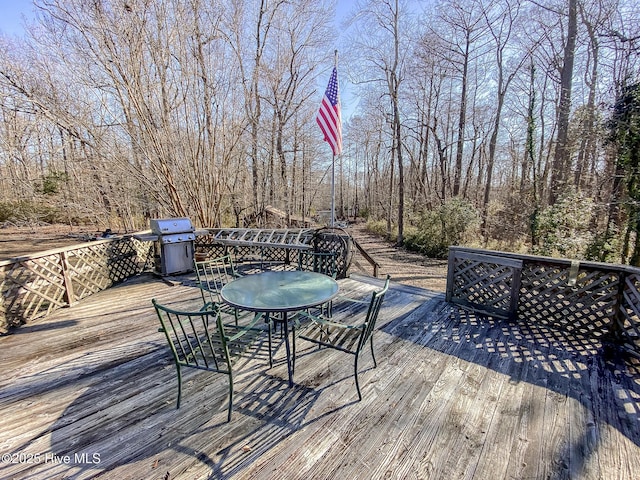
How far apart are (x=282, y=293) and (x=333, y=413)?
0.99 meters

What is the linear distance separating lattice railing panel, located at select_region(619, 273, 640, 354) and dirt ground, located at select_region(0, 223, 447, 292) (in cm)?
353

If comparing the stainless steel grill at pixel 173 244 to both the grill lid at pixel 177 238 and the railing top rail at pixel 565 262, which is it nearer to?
the grill lid at pixel 177 238

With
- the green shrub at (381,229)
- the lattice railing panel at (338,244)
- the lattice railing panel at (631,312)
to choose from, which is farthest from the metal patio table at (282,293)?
the green shrub at (381,229)

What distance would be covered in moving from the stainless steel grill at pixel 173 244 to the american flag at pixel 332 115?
3.32m

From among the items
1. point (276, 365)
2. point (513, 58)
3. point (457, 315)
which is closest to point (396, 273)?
point (457, 315)

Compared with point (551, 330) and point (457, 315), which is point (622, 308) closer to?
point (551, 330)

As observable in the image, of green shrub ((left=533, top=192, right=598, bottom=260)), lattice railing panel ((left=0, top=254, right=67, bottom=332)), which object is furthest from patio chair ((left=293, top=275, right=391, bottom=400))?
green shrub ((left=533, top=192, right=598, bottom=260))

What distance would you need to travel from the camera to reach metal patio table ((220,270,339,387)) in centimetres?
212

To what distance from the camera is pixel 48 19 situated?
4.92 meters

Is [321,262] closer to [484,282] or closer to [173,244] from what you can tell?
[484,282]

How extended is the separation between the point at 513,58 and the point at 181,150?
12.7 meters

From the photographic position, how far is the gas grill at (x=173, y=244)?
5180mm

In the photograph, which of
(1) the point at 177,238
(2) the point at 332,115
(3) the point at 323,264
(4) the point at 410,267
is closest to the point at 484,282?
(3) the point at 323,264

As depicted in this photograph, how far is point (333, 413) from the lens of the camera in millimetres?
2014
